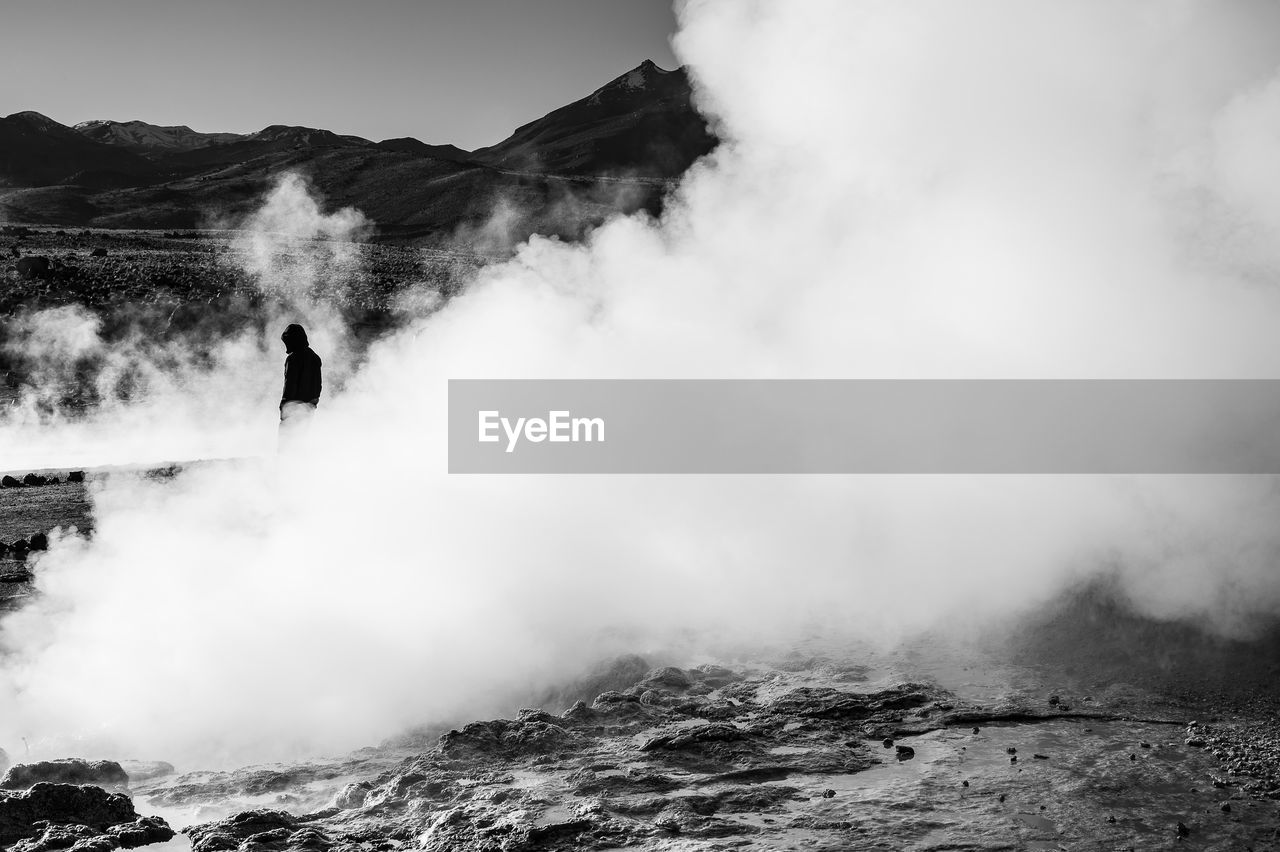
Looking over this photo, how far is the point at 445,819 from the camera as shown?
489 cm

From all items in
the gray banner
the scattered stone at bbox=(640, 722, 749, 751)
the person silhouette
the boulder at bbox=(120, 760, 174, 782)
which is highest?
the person silhouette

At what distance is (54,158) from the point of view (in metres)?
91.4

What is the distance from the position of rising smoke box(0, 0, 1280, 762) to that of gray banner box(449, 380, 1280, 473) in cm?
18

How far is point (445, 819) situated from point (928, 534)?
4.68 metres

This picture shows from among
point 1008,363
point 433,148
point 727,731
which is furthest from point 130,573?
point 433,148

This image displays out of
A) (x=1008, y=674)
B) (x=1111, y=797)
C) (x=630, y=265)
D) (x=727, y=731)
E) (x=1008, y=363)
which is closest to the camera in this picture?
(x=1111, y=797)

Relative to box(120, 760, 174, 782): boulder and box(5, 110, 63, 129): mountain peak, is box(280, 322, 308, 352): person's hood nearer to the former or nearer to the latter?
box(120, 760, 174, 782): boulder

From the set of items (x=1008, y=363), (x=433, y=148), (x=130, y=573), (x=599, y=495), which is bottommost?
(x=130, y=573)

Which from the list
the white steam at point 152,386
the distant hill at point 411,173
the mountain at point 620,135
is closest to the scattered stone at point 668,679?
the white steam at point 152,386

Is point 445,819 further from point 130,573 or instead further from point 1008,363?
point 1008,363

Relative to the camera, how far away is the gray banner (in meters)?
7.79

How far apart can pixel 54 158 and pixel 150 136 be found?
52.1 meters

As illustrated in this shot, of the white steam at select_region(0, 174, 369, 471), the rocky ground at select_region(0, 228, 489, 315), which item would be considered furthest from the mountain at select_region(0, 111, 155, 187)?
the white steam at select_region(0, 174, 369, 471)

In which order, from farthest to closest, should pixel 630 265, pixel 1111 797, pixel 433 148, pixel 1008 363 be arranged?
pixel 433 148 → pixel 630 265 → pixel 1008 363 → pixel 1111 797
